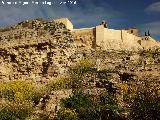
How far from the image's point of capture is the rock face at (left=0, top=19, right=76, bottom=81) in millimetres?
44438

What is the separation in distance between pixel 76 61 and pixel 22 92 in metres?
7.01

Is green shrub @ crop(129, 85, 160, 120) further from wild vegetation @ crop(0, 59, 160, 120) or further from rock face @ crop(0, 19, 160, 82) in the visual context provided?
rock face @ crop(0, 19, 160, 82)

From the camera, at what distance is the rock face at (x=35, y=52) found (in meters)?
44.4

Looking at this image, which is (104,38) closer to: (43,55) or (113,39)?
(113,39)

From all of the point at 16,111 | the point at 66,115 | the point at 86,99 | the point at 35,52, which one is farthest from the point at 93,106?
the point at 35,52

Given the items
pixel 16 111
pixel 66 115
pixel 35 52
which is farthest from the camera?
pixel 35 52

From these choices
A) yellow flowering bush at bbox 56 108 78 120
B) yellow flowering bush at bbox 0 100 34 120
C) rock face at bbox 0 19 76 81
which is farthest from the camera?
rock face at bbox 0 19 76 81

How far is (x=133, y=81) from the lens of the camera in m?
38.8

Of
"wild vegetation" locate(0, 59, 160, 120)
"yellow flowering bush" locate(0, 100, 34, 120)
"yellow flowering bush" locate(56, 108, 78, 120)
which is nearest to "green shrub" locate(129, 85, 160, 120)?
"wild vegetation" locate(0, 59, 160, 120)

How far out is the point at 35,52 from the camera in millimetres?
45312

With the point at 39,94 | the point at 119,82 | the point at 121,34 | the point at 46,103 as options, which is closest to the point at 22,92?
the point at 39,94

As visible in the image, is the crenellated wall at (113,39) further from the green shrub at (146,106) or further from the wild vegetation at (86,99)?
the green shrub at (146,106)

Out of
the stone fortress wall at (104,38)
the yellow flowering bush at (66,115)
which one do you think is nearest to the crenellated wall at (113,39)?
the stone fortress wall at (104,38)

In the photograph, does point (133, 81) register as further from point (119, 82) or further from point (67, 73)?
point (67, 73)
